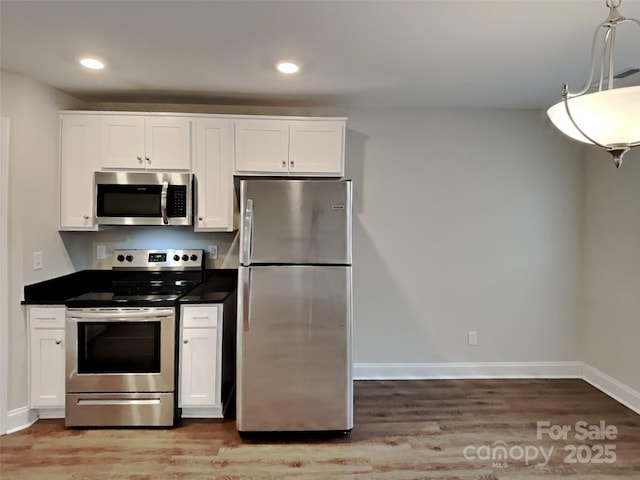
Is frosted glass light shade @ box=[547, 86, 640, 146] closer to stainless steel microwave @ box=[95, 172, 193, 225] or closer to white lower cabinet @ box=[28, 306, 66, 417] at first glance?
stainless steel microwave @ box=[95, 172, 193, 225]

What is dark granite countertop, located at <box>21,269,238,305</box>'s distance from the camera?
2834 mm

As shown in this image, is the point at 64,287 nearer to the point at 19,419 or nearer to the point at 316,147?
the point at 19,419

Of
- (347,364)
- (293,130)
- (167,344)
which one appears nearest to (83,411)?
(167,344)

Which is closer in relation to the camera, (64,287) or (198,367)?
(198,367)

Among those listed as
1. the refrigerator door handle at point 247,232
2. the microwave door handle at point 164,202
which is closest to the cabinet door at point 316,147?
the refrigerator door handle at point 247,232

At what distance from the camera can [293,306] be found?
2.65 meters

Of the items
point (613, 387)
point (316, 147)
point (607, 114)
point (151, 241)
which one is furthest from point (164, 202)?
point (613, 387)

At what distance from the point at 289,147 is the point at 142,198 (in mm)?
1203

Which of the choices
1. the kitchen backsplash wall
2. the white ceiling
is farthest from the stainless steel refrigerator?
the kitchen backsplash wall

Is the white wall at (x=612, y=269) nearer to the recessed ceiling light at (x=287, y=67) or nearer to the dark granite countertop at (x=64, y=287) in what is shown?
the recessed ceiling light at (x=287, y=67)

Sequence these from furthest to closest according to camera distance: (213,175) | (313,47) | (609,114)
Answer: (213,175) < (313,47) < (609,114)

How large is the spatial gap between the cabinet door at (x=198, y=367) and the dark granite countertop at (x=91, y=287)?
256 millimetres

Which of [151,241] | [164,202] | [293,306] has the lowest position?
[293,306]

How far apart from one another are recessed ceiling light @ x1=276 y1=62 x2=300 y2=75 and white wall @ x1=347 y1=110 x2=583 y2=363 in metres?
1.05
